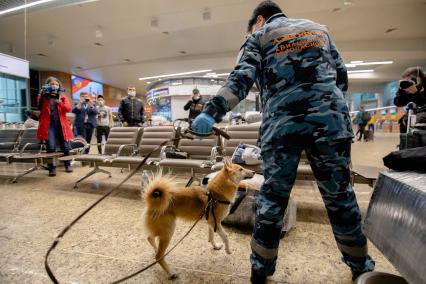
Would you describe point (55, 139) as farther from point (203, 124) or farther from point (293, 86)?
point (293, 86)

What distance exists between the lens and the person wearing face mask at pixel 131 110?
5.80 m

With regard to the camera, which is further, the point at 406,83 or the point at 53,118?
the point at 53,118

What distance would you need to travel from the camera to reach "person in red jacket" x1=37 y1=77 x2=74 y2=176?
4.43 m

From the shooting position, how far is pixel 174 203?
164cm

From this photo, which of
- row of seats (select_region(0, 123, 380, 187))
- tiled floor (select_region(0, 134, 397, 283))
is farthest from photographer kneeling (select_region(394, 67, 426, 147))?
row of seats (select_region(0, 123, 380, 187))

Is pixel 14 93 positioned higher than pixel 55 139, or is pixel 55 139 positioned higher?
pixel 14 93

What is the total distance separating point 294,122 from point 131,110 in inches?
205

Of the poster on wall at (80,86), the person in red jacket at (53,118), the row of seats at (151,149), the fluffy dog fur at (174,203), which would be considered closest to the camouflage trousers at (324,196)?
the fluffy dog fur at (174,203)

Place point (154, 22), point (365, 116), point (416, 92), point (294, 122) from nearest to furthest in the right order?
point (294, 122) → point (416, 92) → point (154, 22) → point (365, 116)

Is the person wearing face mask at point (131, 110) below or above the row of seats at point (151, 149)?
above

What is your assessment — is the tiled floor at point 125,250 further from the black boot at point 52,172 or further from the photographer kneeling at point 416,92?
the black boot at point 52,172

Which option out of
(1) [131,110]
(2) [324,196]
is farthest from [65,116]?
(2) [324,196]

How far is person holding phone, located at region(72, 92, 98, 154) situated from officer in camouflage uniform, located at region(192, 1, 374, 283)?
5898 mm

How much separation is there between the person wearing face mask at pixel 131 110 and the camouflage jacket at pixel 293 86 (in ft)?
16.3
